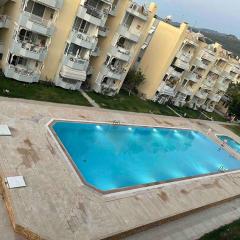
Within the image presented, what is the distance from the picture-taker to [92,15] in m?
39.6

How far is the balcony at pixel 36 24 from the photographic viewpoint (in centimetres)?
3497

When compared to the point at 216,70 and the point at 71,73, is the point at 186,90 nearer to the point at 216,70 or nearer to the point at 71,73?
the point at 216,70

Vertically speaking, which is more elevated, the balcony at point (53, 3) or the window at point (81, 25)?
the balcony at point (53, 3)

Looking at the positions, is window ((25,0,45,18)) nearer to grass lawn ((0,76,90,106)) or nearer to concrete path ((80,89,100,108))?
grass lawn ((0,76,90,106))

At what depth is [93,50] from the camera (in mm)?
42125

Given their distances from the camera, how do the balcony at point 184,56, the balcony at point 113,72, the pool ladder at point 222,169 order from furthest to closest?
the balcony at point 184,56 < the balcony at point 113,72 < the pool ladder at point 222,169

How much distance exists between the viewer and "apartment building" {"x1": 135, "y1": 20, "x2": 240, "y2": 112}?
53.6m

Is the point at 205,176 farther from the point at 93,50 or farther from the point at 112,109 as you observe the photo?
the point at 93,50

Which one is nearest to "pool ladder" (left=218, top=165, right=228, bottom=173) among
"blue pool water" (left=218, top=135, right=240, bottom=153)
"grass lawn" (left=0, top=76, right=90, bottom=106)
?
"blue pool water" (left=218, top=135, right=240, bottom=153)

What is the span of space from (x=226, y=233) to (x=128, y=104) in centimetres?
2552

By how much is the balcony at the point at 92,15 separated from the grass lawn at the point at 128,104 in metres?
9.80

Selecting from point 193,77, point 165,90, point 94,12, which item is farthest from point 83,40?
point 193,77

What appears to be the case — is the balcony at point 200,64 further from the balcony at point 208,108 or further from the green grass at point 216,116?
the green grass at point 216,116

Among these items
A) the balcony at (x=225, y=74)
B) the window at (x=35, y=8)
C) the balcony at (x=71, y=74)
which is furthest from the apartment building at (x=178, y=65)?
the window at (x=35, y=8)
